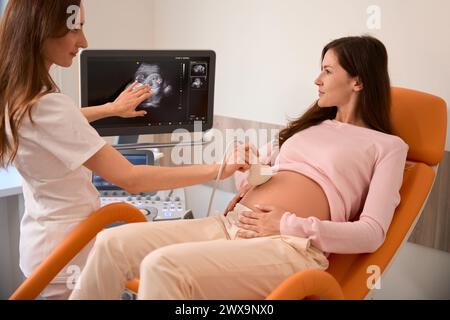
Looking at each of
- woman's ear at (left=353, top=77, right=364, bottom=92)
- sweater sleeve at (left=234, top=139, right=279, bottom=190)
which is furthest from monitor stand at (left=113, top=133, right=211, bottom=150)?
woman's ear at (left=353, top=77, right=364, bottom=92)

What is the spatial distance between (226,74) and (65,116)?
58.8 inches

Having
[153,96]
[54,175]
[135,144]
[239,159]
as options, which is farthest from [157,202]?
[54,175]

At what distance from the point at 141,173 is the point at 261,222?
37cm

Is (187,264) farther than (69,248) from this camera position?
No

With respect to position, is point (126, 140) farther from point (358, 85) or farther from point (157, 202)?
point (358, 85)

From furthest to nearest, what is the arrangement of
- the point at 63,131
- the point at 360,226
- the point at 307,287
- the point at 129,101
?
the point at 129,101 < the point at 360,226 < the point at 63,131 < the point at 307,287

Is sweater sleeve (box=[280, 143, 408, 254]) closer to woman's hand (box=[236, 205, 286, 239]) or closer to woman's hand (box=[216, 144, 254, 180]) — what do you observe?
woman's hand (box=[236, 205, 286, 239])

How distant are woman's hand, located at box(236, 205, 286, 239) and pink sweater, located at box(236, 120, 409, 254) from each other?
0.03 metres

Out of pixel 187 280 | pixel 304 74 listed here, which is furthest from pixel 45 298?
pixel 304 74

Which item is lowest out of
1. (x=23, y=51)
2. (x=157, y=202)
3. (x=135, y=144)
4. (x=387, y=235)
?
(x=157, y=202)

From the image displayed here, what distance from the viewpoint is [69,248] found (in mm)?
1633

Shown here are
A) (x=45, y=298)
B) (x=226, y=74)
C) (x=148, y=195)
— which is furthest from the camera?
(x=226, y=74)

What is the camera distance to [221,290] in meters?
1.53

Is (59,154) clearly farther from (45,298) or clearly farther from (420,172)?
(420,172)
